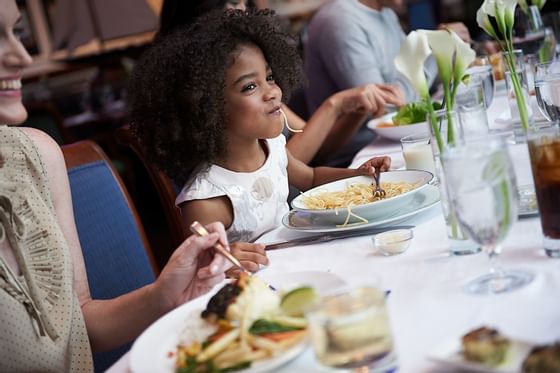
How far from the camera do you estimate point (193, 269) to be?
125 centimetres

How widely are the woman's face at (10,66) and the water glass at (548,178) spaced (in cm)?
80

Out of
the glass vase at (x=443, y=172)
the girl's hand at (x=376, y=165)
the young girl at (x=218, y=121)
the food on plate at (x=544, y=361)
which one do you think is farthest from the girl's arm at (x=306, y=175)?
the food on plate at (x=544, y=361)

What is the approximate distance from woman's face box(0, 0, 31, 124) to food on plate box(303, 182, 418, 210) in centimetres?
58

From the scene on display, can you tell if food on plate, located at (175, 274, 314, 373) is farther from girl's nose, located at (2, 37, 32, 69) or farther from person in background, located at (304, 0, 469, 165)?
person in background, located at (304, 0, 469, 165)

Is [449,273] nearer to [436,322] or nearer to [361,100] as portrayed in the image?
[436,322]

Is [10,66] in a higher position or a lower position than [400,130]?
higher

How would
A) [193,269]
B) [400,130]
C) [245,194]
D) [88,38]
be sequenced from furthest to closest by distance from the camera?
1. [88,38]
2. [400,130]
3. [245,194]
4. [193,269]

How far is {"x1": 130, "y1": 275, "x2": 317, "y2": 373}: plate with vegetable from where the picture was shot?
2.84 feet

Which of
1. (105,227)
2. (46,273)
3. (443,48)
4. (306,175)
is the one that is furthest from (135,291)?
(306,175)

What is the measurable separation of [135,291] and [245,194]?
1.94 ft

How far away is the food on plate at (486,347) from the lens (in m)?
0.74

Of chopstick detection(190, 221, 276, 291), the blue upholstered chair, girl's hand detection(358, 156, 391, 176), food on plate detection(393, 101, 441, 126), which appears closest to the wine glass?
food on plate detection(393, 101, 441, 126)

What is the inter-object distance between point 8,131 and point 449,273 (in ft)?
2.85

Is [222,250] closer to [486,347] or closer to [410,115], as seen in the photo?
[486,347]
